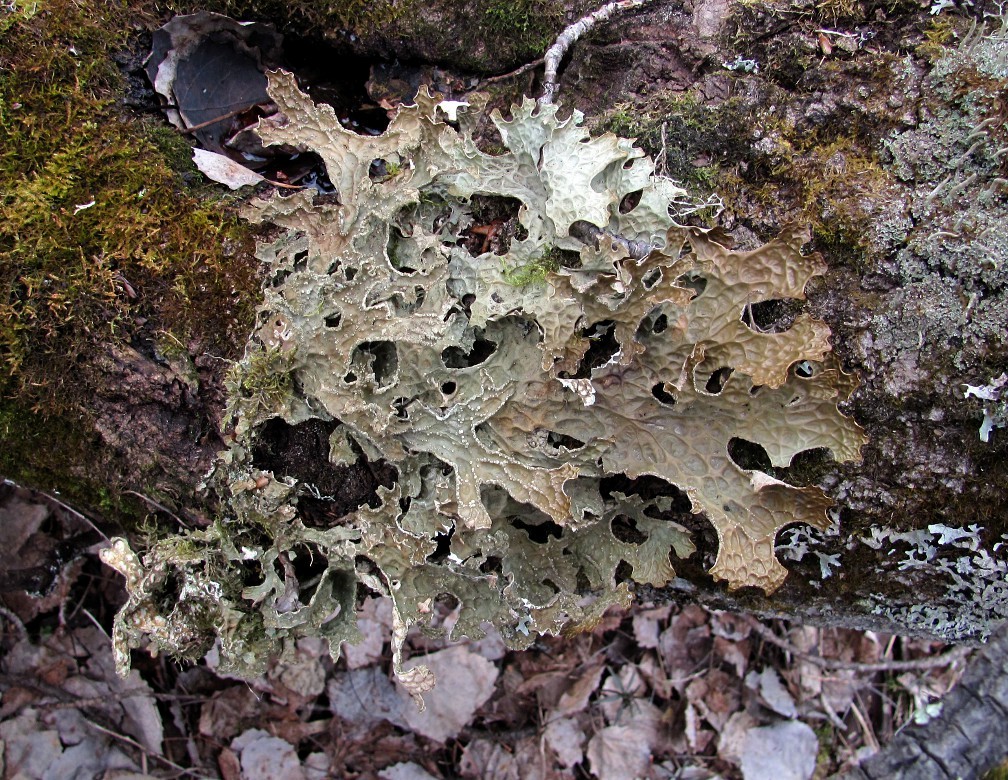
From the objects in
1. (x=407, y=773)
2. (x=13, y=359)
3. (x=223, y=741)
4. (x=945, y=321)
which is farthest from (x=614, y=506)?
(x=223, y=741)

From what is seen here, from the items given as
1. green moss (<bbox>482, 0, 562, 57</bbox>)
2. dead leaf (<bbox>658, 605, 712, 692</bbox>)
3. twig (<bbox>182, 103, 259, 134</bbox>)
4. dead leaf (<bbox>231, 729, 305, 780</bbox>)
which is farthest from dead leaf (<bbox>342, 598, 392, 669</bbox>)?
green moss (<bbox>482, 0, 562, 57</bbox>)

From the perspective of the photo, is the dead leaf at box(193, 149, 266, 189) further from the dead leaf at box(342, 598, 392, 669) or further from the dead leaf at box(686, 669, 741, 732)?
the dead leaf at box(686, 669, 741, 732)

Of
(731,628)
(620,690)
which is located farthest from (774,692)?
(620,690)

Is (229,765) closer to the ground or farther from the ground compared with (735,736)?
closer to the ground

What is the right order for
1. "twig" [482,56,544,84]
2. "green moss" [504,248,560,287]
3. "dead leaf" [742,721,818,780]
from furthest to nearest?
"dead leaf" [742,721,818,780]
"twig" [482,56,544,84]
"green moss" [504,248,560,287]

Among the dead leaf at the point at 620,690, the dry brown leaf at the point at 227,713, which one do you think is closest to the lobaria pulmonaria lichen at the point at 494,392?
the dry brown leaf at the point at 227,713

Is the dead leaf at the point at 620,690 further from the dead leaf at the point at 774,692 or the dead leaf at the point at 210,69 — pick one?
the dead leaf at the point at 210,69

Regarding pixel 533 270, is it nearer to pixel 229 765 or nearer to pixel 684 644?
pixel 684 644
